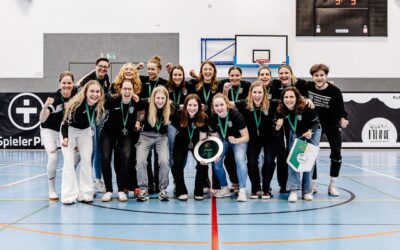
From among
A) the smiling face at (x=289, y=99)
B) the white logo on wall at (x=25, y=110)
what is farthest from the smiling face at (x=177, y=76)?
the white logo on wall at (x=25, y=110)

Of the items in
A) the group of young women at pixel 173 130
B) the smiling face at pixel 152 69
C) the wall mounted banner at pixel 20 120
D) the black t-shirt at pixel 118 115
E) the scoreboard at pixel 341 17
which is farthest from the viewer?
the scoreboard at pixel 341 17

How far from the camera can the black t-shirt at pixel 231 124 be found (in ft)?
19.3

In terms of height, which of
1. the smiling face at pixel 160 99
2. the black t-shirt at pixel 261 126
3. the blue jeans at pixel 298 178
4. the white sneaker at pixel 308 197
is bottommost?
the white sneaker at pixel 308 197

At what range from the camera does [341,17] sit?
1633 centimetres

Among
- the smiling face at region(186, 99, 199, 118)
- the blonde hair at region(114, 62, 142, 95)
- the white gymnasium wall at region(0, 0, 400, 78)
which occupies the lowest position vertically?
the smiling face at region(186, 99, 199, 118)

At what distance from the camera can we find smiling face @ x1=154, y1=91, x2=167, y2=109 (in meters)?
5.74

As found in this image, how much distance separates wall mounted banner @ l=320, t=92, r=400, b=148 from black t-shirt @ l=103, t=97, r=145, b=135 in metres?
11.4

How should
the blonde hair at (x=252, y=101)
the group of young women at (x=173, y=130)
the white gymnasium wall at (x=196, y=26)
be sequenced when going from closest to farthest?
1. the group of young women at (x=173, y=130)
2. the blonde hair at (x=252, y=101)
3. the white gymnasium wall at (x=196, y=26)

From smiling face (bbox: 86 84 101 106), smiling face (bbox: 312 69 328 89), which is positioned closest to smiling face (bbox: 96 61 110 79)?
smiling face (bbox: 86 84 101 106)

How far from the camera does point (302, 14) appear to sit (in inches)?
646

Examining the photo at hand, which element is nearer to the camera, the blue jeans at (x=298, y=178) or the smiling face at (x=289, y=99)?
the smiling face at (x=289, y=99)

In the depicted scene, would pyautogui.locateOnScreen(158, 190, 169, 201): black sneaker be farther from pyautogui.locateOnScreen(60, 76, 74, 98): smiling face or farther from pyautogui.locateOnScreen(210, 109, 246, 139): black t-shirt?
pyautogui.locateOnScreen(60, 76, 74, 98): smiling face

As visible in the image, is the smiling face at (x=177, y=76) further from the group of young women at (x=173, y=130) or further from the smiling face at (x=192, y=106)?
the smiling face at (x=192, y=106)

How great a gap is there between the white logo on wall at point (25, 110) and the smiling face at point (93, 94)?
1096cm
